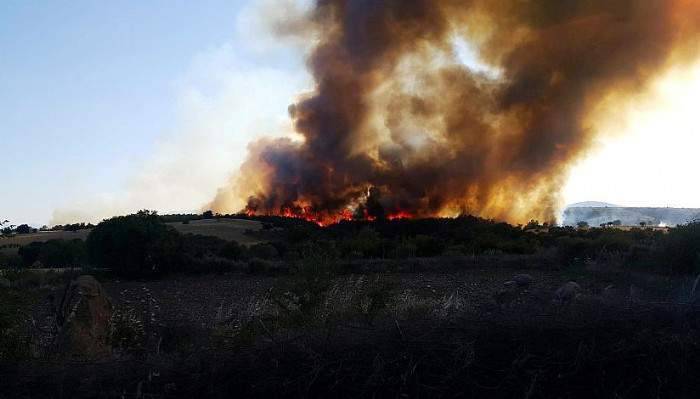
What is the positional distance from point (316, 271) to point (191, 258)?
2436cm

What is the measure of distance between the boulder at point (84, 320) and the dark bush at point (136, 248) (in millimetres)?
21749

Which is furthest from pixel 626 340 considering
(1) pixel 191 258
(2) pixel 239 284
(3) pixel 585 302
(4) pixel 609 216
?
(4) pixel 609 216

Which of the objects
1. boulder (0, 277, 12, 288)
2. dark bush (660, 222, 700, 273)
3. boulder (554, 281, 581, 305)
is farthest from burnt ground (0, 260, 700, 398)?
dark bush (660, 222, 700, 273)

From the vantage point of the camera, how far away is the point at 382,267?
2917cm

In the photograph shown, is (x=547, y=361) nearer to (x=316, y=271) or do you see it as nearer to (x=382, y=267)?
(x=316, y=271)

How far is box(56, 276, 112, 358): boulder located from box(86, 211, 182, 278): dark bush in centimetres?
2175

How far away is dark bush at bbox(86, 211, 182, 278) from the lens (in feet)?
106

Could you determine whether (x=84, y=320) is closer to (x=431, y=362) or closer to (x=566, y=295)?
(x=431, y=362)

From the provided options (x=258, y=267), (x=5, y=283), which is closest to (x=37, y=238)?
(x=258, y=267)

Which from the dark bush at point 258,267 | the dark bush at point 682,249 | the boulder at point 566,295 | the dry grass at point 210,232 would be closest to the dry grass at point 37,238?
→ the dry grass at point 210,232

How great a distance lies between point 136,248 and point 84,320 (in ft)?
81.0

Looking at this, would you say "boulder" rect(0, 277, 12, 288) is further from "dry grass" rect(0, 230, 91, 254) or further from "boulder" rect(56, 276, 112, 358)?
"dry grass" rect(0, 230, 91, 254)

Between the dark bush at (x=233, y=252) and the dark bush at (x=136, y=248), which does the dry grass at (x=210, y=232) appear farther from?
the dark bush at (x=136, y=248)

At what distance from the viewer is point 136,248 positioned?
33.2m
